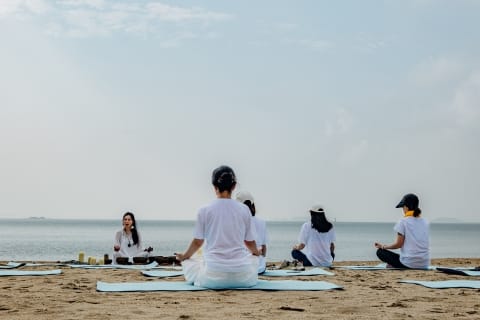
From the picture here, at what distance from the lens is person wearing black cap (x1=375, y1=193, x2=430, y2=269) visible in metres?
9.45

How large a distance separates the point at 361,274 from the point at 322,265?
1.49m

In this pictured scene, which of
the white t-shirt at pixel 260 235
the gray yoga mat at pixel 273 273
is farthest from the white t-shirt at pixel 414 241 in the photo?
the white t-shirt at pixel 260 235

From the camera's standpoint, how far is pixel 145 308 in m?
5.18

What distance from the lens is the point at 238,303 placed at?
5.50 m

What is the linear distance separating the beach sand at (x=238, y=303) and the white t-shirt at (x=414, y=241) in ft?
7.52

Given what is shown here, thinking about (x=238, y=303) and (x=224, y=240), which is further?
(x=224, y=240)

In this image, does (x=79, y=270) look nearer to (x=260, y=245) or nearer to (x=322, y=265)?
(x=260, y=245)

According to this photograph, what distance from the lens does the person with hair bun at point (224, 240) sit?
6383 millimetres

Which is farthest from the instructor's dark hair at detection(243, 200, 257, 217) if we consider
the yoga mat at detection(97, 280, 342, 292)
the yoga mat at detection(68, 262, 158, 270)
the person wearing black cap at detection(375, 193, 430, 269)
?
the yoga mat at detection(68, 262, 158, 270)

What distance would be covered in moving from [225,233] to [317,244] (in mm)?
4188

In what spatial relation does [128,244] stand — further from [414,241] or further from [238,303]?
[238,303]

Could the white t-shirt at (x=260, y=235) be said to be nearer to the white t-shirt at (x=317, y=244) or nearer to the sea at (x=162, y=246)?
the white t-shirt at (x=317, y=244)

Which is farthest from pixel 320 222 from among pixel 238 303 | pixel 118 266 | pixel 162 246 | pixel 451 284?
pixel 162 246

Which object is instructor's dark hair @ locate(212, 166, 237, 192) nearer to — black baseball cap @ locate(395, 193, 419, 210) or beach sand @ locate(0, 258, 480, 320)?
beach sand @ locate(0, 258, 480, 320)
